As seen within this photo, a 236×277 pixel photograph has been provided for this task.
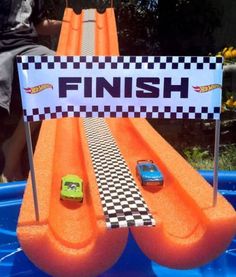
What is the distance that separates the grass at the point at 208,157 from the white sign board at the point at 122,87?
1.99m

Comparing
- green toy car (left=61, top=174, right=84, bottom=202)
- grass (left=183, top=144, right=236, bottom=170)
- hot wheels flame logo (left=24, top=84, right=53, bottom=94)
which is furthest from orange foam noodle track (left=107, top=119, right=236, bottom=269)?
grass (left=183, top=144, right=236, bottom=170)

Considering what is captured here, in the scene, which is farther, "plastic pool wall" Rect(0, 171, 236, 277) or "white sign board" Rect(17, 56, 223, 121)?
"plastic pool wall" Rect(0, 171, 236, 277)

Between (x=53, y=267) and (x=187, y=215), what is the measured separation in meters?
0.50

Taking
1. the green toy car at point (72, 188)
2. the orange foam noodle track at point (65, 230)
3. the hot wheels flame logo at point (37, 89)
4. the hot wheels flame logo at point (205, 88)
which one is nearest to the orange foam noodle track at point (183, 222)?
the orange foam noodle track at point (65, 230)

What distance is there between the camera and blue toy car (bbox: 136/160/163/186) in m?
1.88

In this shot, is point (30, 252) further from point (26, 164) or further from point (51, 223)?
point (26, 164)

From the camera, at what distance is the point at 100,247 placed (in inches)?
59.0

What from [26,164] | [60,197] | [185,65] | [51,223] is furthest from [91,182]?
[26,164]

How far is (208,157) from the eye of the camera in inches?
144

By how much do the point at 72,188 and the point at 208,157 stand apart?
6.69ft

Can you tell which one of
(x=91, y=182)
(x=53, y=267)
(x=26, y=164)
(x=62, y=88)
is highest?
(x=62, y=88)

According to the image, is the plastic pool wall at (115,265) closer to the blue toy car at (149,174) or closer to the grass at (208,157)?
the blue toy car at (149,174)

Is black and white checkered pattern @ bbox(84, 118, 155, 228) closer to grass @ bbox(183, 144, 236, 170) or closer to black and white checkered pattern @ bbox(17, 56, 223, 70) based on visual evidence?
black and white checkered pattern @ bbox(17, 56, 223, 70)

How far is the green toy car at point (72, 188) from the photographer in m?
1.76
